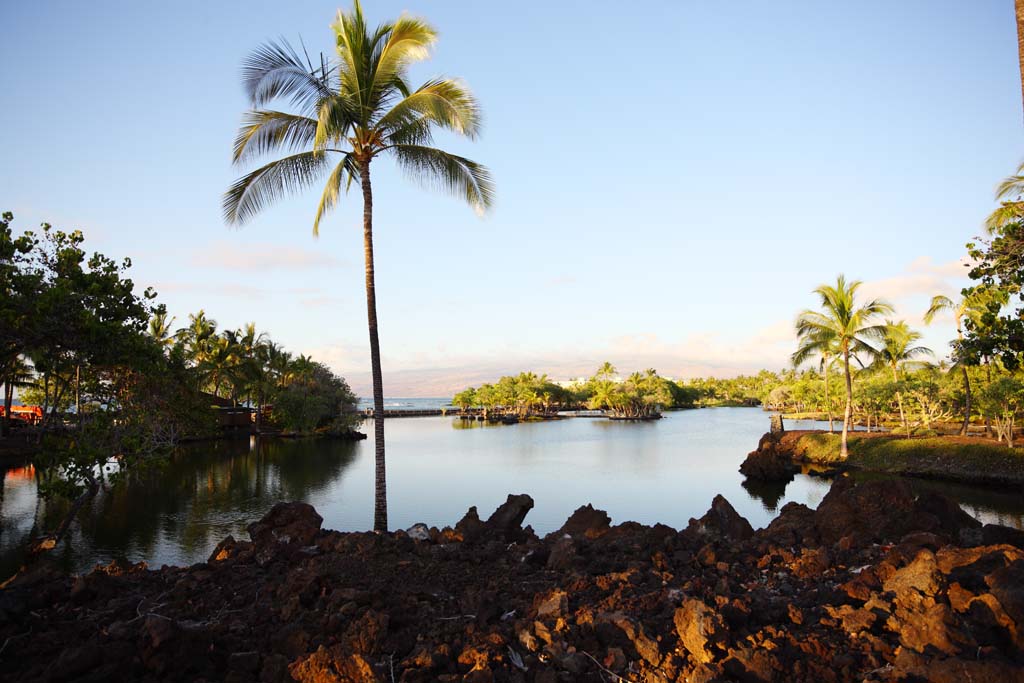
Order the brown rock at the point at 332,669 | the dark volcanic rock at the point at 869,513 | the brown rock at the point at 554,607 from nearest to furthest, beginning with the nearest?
1. the brown rock at the point at 332,669
2. the brown rock at the point at 554,607
3. the dark volcanic rock at the point at 869,513

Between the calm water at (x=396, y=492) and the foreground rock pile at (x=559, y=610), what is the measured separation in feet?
20.3

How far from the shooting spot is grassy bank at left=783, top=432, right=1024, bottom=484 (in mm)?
22969

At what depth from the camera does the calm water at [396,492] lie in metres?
15.9

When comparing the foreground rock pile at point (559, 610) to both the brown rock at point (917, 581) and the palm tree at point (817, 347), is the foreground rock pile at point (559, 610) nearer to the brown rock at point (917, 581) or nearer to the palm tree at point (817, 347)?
the brown rock at point (917, 581)

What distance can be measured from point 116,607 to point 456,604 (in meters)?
4.09

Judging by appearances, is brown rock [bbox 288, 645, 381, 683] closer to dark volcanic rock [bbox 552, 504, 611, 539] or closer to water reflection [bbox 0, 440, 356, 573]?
dark volcanic rock [bbox 552, 504, 611, 539]

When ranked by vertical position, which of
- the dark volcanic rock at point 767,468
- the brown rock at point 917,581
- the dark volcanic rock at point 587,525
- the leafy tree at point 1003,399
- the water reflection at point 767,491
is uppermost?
the leafy tree at point 1003,399

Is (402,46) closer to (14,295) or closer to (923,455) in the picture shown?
(14,295)

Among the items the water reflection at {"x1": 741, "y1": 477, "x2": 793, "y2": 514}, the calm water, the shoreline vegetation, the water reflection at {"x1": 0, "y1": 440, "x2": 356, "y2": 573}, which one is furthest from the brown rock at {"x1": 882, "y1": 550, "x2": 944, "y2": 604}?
the shoreline vegetation

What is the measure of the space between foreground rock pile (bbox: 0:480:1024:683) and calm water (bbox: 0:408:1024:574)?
20.3 feet

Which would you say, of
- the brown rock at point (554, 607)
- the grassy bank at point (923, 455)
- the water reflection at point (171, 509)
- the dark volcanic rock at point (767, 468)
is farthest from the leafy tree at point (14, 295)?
the grassy bank at point (923, 455)

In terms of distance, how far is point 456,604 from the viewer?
24.1 ft

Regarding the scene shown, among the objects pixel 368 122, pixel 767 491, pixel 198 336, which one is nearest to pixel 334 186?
pixel 368 122

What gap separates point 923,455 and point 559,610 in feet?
85.8
